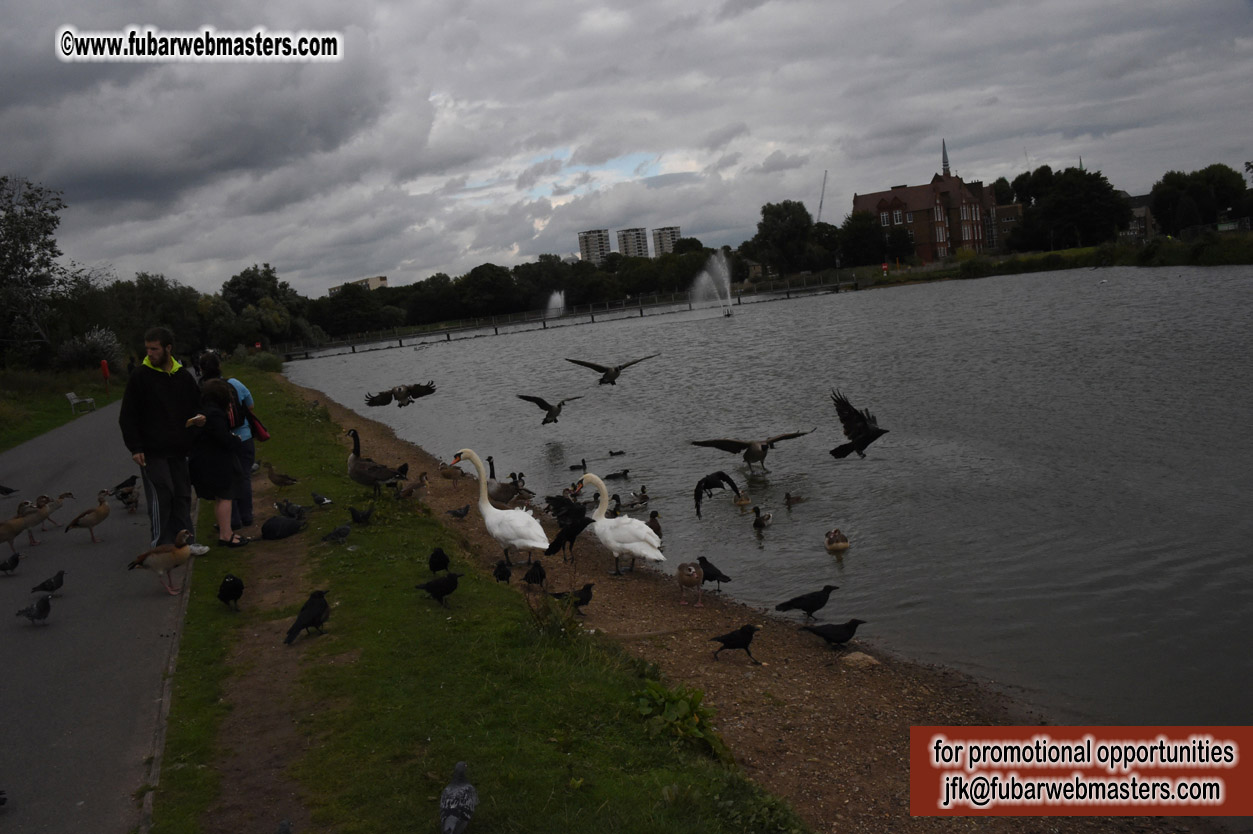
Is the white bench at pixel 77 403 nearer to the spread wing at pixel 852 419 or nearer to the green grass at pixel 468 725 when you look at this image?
the green grass at pixel 468 725

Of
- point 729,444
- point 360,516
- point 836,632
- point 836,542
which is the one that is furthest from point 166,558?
point 729,444

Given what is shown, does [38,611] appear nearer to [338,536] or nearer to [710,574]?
[338,536]

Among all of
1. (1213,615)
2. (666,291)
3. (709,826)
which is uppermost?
(666,291)

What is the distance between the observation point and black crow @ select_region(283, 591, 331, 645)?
7.67 metres

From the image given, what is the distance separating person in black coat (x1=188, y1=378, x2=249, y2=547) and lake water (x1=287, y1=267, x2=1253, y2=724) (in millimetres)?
7285

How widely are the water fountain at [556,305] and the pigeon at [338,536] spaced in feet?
421

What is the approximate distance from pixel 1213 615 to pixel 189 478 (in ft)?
40.7

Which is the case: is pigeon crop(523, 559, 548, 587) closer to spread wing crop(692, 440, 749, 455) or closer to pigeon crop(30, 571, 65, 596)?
pigeon crop(30, 571, 65, 596)

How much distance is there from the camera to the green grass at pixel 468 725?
5078 millimetres

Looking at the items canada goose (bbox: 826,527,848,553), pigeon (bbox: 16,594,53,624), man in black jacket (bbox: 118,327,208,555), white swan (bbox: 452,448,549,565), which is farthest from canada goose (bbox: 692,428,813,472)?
pigeon (bbox: 16,594,53,624)

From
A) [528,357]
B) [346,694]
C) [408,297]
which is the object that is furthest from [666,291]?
[346,694]

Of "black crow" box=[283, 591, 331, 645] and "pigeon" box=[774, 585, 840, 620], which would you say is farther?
"pigeon" box=[774, 585, 840, 620]

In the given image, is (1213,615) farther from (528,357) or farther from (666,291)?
(666,291)

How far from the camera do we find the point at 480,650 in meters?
7.34
